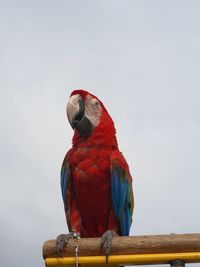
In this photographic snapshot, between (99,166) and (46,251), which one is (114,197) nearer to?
(99,166)

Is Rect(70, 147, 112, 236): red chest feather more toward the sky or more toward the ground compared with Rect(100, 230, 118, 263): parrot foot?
more toward the sky

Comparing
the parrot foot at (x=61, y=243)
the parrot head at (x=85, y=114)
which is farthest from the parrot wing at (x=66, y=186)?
the parrot foot at (x=61, y=243)

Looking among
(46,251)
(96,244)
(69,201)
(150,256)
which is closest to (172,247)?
(150,256)

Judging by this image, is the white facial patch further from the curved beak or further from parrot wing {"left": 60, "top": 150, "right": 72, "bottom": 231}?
parrot wing {"left": 60, "top": 150, "right": 72, "bottom": 231}

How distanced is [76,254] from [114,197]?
105 cm

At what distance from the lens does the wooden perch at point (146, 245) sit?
2.45 meters

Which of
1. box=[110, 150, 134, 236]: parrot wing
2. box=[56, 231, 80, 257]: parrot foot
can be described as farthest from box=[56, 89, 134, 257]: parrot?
box=[56, 231, 80, 257]: parrot foot

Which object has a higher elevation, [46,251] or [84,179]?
[84,179]

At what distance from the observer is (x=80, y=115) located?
376 centimetres

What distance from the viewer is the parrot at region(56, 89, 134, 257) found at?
358 centimetres

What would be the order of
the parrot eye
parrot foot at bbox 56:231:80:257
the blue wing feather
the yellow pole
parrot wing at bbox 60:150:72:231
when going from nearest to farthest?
the yellow pole
parrot foot at bbox 56:231:80:257
the blue wing feather
parrot wing at bbox 60:150:72:231
the parrot eye

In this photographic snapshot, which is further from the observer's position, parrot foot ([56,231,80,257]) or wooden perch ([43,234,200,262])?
parrot foot ([56,231,80,257])

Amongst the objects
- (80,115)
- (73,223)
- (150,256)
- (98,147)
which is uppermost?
(80,115)

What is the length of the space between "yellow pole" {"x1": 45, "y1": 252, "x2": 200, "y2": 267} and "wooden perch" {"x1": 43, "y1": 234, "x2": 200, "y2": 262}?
0.02 m
